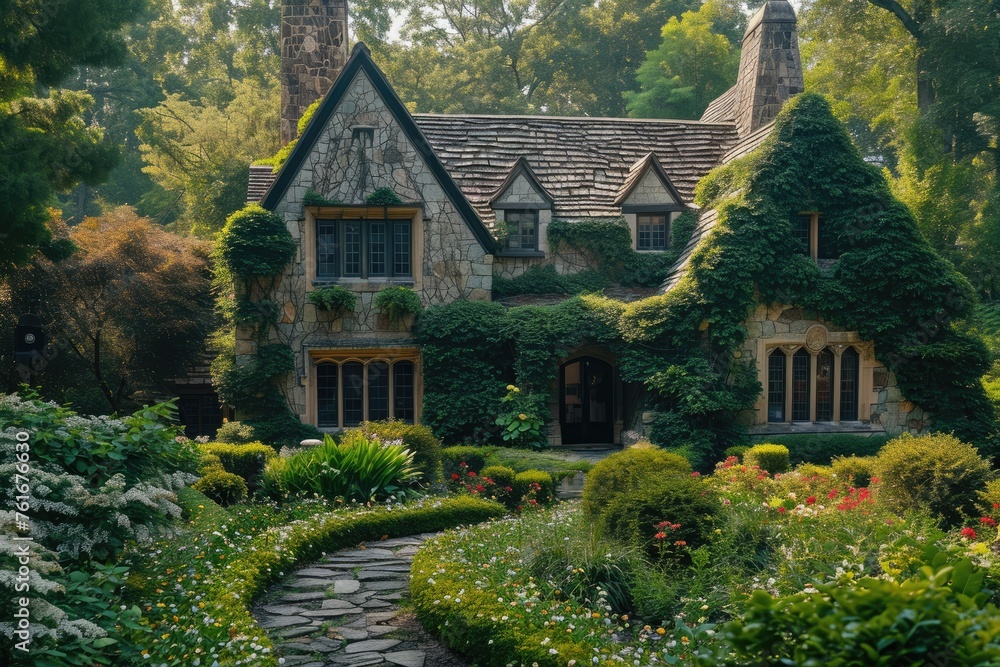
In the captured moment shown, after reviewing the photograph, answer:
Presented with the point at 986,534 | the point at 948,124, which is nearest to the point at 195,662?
the point at 986,534

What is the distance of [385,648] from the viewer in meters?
7.25

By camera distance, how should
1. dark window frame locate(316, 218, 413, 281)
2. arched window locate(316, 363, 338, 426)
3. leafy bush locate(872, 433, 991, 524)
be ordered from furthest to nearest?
dark window frame locate(316, 218, 413, 281) → arched window locate(316, 363, 338, 426) → leafy bush locate(872, 433, 991, 524)

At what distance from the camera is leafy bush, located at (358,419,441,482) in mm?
14445

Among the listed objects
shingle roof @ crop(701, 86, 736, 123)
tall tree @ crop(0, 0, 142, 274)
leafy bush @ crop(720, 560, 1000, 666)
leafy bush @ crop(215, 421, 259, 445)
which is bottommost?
Result: leafy bush @ crop(215, 421, 259, 445)

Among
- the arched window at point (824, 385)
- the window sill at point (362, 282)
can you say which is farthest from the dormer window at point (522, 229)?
the arched window at point (824, 385)

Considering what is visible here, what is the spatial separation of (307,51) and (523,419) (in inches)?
434

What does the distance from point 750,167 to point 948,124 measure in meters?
13.9

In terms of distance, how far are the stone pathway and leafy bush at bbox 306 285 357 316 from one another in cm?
910

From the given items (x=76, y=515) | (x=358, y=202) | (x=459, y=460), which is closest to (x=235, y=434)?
(x=459, y=460)

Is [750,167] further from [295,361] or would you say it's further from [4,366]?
[4,366]

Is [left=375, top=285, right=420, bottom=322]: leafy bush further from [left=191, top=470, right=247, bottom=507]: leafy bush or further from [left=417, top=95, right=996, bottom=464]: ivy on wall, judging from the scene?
[left=191, top=470, right=247, bottom=507]: leafy bush

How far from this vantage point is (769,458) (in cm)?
1557

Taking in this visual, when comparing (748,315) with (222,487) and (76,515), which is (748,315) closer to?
(222,487)

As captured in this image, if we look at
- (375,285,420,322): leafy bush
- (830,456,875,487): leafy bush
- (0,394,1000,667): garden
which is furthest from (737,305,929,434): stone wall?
(375,285,420,322): leafy bush
